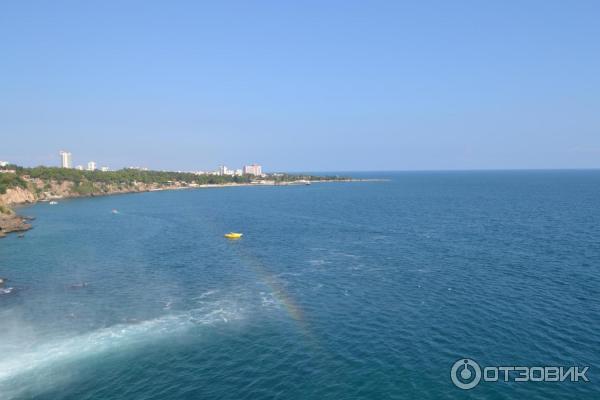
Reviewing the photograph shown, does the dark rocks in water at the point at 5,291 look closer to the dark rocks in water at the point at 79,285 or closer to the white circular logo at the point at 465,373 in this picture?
the dark rocks in water at the point at 79,285

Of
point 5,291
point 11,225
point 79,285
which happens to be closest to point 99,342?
point 79,285

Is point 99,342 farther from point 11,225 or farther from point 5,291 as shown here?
point 11,225

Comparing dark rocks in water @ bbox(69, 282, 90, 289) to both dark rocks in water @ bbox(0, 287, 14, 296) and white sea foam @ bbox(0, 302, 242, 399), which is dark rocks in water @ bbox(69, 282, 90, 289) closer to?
dark rocks in water @ bbox(0, 287, 14, 296)

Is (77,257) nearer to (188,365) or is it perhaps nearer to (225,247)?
(225,247)

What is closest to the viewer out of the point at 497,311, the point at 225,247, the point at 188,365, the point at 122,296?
the point at 188,365

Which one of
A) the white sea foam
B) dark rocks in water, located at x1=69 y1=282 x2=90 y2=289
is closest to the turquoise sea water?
the white sea foam

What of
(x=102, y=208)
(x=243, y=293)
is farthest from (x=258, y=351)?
(x=102, y=208)
